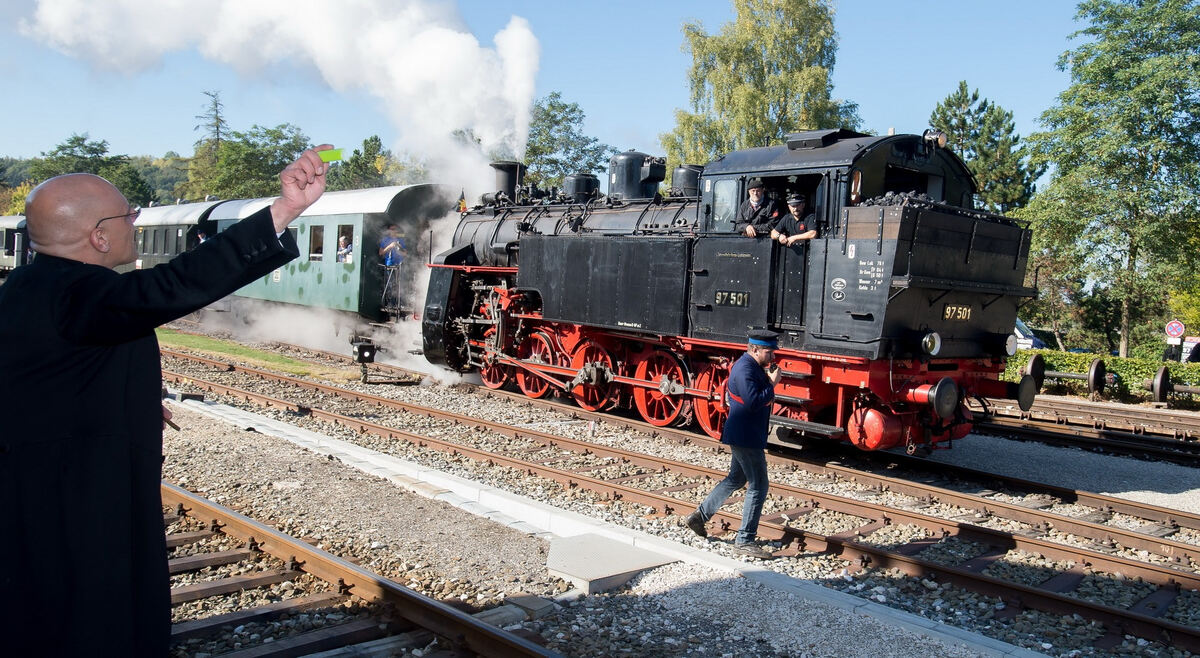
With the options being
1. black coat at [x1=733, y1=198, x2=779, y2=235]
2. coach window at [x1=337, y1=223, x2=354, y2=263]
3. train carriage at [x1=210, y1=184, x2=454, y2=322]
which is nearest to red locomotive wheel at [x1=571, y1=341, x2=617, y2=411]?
black coat at [x1=733, y1=198, x2=779, y2=235]

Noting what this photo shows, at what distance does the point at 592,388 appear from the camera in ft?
36.3

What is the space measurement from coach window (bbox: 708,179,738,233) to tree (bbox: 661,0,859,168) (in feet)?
72.9

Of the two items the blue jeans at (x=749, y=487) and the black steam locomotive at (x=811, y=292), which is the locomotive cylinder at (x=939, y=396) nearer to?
the black steam locomotive at (x=811, y=292)

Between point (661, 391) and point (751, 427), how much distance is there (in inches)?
160

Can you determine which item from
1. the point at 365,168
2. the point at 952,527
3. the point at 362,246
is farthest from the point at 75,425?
the point at 365,168

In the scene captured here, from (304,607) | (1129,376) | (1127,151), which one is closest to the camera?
(304,607)

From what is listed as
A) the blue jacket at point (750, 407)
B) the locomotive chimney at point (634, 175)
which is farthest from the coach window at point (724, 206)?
the blue jacket at point (750, 407)

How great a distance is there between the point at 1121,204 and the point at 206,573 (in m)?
20.2

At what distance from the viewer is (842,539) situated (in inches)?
231

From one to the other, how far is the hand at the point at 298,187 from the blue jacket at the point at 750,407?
3843 mm

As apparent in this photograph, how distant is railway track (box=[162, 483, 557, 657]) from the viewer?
372 cm

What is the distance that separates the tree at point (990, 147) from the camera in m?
35.6

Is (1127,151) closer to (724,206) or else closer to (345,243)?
(724,206)

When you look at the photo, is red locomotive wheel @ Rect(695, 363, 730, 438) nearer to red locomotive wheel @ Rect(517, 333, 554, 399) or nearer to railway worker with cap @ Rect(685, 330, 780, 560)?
red locomotive wheel @ Rect(517, 333, 554, 399)
